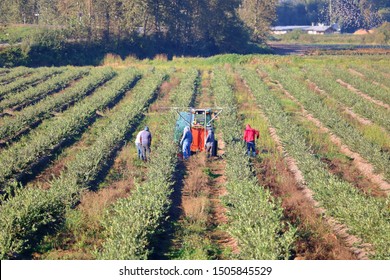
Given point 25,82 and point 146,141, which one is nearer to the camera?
point 146,141

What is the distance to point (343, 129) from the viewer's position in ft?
75.4

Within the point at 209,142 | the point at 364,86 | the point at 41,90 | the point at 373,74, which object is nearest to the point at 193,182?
the point at 209,142

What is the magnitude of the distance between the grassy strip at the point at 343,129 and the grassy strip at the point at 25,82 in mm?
15213

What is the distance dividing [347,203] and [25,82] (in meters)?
29.2

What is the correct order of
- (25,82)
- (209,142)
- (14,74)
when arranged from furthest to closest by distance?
1. (14,74)
2. (25,82)
3. (209,142)

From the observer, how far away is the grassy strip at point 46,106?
23.1 m

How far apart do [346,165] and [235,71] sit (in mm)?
30322

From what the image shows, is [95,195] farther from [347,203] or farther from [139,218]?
[347,203]

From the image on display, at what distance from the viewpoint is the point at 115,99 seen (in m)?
33.4

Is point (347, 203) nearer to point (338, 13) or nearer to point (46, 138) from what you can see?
point (46, 138)

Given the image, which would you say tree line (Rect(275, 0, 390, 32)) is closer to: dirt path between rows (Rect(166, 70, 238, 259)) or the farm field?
the farm field

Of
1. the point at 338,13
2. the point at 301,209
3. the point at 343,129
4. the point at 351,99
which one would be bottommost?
the point at 351,99

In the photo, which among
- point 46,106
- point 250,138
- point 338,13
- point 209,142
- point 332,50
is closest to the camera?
point 209,142

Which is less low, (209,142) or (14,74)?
(209,142)
